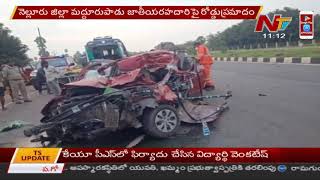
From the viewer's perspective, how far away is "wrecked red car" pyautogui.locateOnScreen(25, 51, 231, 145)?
4.26 meters

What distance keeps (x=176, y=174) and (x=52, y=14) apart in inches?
70.4

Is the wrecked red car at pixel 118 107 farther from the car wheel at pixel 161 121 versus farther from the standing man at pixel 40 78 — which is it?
the standing man at pixel 40 78

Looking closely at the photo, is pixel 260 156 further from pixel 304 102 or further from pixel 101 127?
pixel 304 102

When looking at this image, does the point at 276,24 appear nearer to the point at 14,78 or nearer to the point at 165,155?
the point at 165,155

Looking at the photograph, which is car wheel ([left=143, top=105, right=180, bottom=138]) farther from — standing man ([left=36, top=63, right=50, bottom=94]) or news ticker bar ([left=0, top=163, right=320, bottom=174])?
standing man ([left=36, top=63, right=50, bottom=94])

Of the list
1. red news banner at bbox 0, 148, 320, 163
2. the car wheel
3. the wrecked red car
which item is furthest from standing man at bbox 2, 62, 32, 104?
red news banner at bbox 0, 148, 320, 163

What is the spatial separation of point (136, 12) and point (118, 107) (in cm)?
148

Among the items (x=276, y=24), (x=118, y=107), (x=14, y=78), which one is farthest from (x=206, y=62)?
(x=14, y=78)

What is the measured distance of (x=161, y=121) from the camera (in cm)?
457

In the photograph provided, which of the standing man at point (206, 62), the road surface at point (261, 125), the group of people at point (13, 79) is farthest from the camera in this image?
the group of people at point (13, 79)

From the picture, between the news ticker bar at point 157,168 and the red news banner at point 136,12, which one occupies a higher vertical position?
the red news banner at point 136,12

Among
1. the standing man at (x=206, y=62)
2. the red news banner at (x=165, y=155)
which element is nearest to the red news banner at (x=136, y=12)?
the red news banner at (x=165, y=155)

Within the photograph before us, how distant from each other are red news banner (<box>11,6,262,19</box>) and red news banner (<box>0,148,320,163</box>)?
1.19 m

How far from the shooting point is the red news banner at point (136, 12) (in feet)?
10.5
